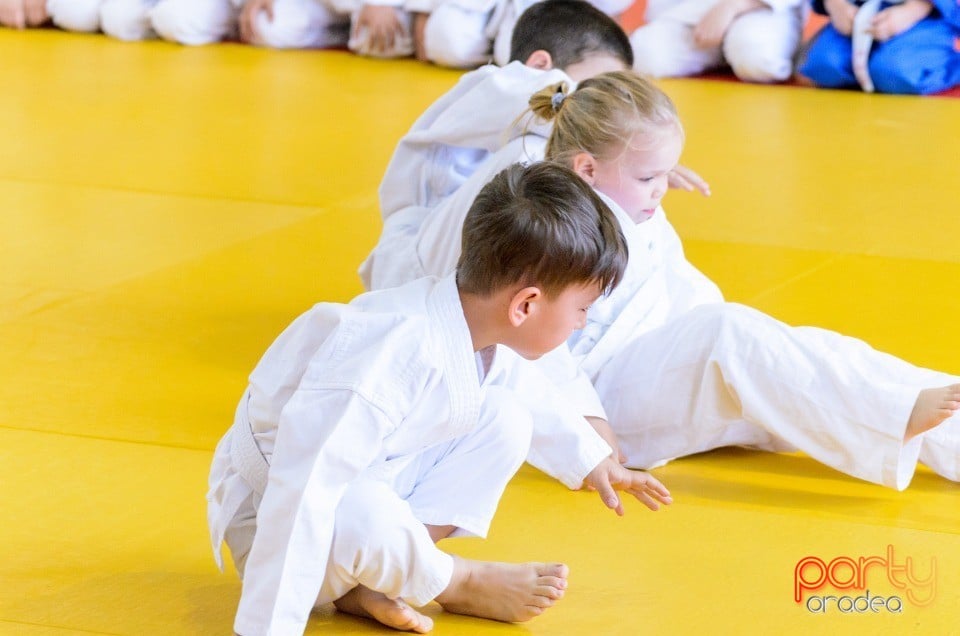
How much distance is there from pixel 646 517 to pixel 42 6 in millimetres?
5538

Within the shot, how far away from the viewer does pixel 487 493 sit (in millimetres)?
1808

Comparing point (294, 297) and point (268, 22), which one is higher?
point (294, 297)

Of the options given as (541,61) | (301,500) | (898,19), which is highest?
(541,61)

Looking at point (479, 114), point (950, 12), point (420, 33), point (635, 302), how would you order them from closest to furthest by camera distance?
point (635, 302) < point (479, 114) < point (950, 12) < point (420, 33)

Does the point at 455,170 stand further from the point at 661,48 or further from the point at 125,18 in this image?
the point at 125,18

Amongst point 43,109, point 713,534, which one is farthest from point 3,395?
point 43,109

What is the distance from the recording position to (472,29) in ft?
19.0

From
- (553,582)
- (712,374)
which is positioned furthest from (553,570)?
(712,374)

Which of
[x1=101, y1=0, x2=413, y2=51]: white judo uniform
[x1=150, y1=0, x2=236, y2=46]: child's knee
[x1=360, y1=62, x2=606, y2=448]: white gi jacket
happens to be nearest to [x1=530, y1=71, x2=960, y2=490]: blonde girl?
[x1=360, y1=62, x2=606, y2=448]: white gi jacket

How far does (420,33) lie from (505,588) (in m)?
4.57

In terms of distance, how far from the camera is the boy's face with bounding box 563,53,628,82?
9.12 feet

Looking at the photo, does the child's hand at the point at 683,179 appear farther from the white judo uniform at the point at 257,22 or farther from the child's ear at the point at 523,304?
the white judo uniform at the point at 257,22

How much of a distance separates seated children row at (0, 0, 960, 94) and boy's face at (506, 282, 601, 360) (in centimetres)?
378

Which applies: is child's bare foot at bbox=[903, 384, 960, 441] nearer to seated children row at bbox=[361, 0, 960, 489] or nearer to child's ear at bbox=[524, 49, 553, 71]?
seated children row at bbox=[361, 0, 960, 489]
